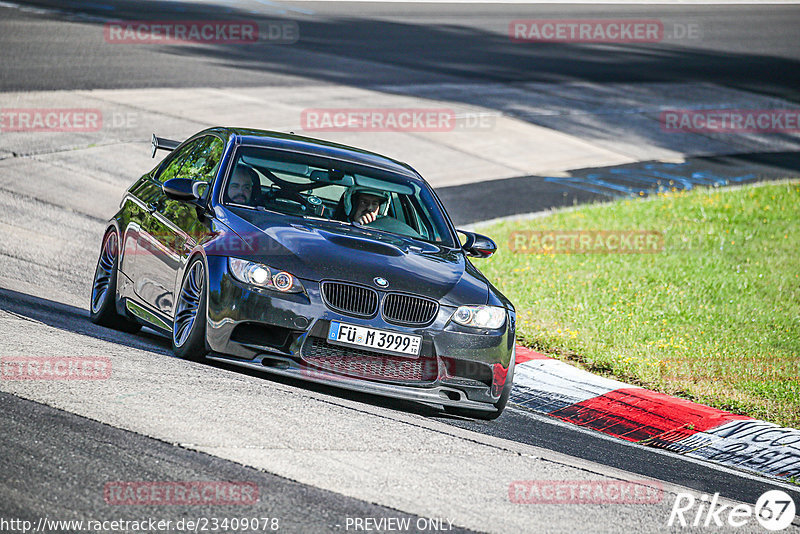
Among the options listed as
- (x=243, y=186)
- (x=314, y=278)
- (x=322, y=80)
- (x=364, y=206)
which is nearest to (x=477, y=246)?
(x=364, y=206)

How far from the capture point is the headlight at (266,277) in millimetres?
6676

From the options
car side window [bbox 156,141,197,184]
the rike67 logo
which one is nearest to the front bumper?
the rike67 logo

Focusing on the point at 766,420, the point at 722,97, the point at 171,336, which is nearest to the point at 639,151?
the point at 722,97

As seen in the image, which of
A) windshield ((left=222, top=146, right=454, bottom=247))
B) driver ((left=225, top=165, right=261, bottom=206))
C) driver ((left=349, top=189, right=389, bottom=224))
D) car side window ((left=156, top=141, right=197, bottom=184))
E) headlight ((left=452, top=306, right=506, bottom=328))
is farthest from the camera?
car side window ((left=156, top=141, right=197, bottom=184))

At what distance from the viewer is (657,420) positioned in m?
8.36

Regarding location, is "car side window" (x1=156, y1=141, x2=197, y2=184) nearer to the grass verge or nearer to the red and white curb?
the red and white curb

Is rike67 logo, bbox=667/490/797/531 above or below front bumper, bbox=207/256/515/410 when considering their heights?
below

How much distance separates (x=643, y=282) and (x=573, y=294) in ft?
3.65

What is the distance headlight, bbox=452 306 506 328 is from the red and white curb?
54.8 inches

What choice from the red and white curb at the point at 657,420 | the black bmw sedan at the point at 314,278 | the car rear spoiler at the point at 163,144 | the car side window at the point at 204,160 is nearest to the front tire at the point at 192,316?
the black bmw sedan at the point at 314,278

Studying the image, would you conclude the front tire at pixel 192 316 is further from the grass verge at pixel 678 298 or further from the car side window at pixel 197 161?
the grass verge at pixel 678 298

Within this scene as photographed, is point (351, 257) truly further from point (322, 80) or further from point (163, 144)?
point (322, 80)

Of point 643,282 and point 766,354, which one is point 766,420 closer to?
point 766,354

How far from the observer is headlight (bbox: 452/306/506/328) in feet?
22.9
